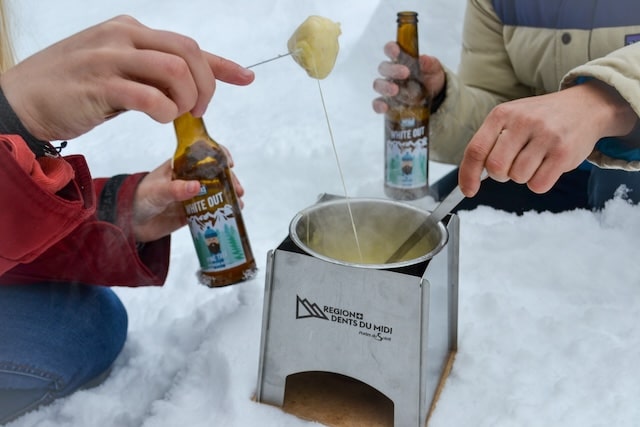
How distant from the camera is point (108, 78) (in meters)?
0.65

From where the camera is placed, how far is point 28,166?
Result: 25.8 inches

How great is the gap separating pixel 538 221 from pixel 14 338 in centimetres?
113

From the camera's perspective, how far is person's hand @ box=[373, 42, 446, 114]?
138 cm

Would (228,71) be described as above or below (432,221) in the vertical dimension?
above

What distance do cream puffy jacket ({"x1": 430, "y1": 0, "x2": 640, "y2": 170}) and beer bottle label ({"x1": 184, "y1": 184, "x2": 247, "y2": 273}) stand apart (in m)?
0.65

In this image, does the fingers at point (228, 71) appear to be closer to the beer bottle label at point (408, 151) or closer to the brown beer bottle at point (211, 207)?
the brown beer bottle at point (211, 207)

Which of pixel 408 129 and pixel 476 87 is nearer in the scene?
pixel 408 129

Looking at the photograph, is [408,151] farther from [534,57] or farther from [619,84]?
[619,84]

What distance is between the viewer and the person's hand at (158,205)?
1.03 meters

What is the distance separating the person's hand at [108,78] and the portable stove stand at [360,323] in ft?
0.81

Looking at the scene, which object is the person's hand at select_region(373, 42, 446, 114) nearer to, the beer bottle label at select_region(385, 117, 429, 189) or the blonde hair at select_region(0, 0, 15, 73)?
the beer bottle label at select_region(385, 117, 429, 189)

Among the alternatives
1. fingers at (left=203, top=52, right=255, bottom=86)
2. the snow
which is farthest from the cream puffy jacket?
fingers at (left=203, top=52, right=255, bottom=86)

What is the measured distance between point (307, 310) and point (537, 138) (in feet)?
1.33

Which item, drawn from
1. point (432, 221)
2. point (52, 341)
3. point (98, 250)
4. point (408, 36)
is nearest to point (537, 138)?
point (432, 221)
